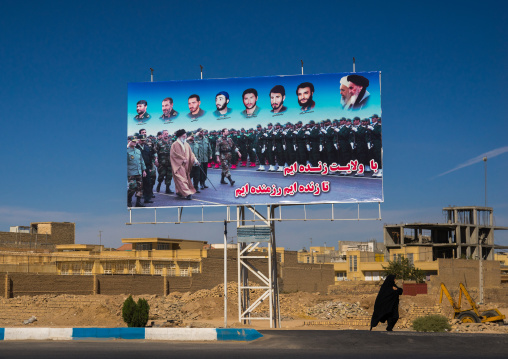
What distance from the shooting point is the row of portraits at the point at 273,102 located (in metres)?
23.0

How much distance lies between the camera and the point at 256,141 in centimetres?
2336

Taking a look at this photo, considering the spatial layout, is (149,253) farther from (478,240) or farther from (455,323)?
(478,240)

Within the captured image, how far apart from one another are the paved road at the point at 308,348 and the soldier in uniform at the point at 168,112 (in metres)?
10.9

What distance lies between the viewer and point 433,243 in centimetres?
7881

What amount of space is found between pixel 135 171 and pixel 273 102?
5264mm

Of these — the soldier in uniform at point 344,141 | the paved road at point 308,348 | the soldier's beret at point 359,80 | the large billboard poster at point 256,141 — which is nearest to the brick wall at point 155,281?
the large billboard poster at point 256,141

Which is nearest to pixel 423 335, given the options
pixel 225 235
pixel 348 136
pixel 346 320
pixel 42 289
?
pixel 348 136

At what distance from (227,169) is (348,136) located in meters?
4.17

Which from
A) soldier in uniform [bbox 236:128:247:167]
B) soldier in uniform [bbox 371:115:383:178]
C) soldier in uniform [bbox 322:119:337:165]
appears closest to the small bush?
soldier in uniform [bbox 371:115:383:178]

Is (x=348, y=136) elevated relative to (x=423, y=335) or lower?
elevated

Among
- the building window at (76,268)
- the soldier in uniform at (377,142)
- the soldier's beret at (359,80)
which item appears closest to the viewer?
the soldier in uniform at (377,142)

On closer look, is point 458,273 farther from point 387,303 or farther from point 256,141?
point 387,303

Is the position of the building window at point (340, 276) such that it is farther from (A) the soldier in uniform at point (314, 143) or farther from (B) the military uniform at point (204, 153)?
(A) the soldier in uniform at point (314, 143)

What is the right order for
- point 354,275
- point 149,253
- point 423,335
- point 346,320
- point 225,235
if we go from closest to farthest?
point 423,335 < point 225,235 < point 346,320 < point 149,253 < point 354,275
